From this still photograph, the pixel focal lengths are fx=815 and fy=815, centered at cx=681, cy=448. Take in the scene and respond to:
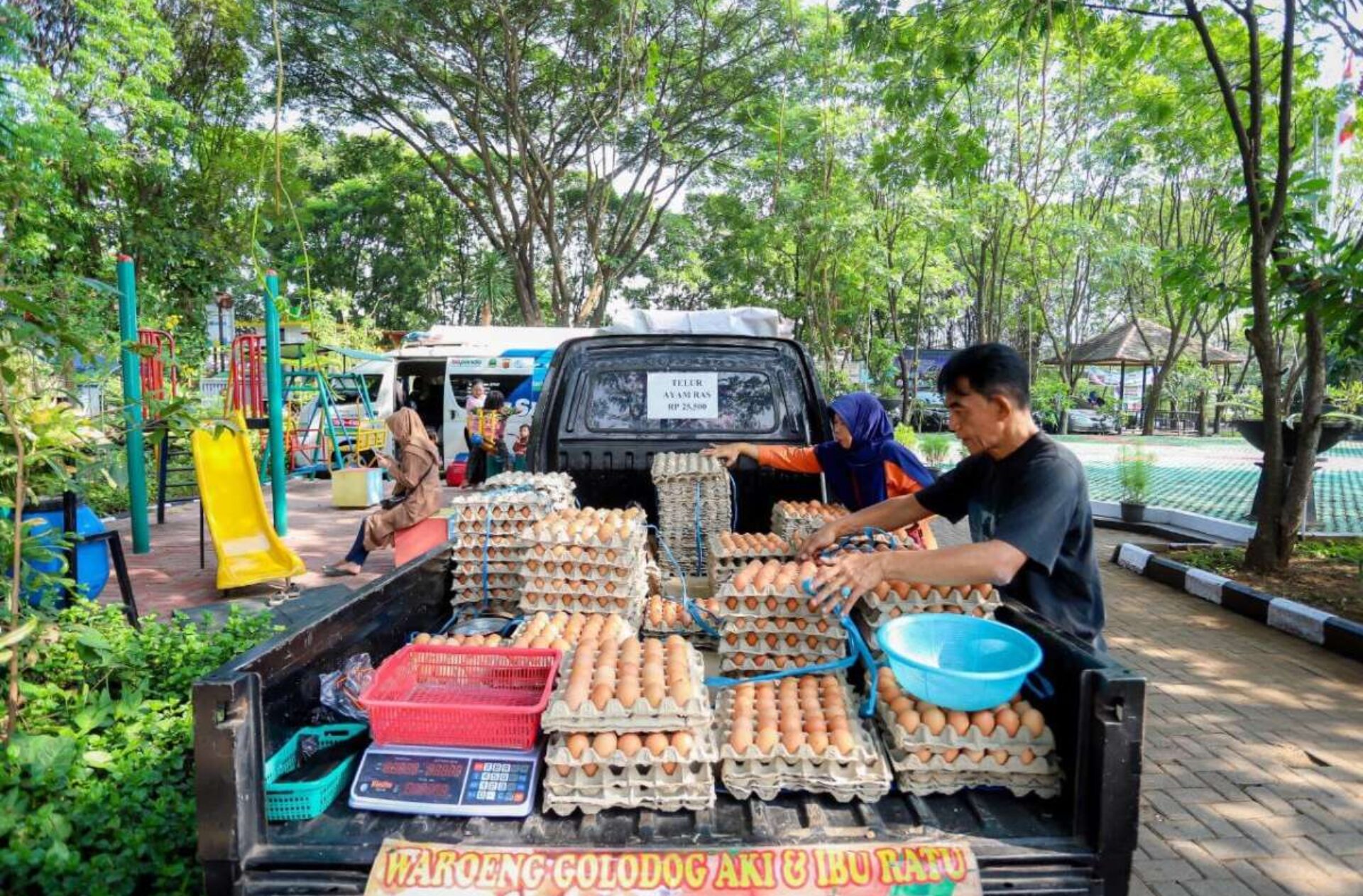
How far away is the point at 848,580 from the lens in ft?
7.81

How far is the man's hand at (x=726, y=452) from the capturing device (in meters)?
4.41

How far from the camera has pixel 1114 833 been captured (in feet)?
5.84

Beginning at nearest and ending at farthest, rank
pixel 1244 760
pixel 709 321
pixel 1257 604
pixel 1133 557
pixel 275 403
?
1. pixel 1244 760
2. pixel 1257 604
3. pixel 1133 557
4. pixel 275 403
5. pixel 709 321

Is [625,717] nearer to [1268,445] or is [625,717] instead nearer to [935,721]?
[935,721]

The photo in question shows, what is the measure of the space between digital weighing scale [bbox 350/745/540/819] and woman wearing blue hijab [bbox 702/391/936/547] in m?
2.59

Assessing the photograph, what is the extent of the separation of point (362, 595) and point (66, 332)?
1881 mm

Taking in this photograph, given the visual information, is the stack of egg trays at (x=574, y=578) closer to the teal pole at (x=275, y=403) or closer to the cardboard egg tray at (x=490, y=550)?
the cardboard egg tray at (x=490, y=550)

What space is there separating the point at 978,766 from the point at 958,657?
0.39m

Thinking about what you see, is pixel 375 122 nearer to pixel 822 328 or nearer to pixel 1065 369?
pixel 822 328

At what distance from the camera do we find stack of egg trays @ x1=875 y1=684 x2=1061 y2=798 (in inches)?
78.2

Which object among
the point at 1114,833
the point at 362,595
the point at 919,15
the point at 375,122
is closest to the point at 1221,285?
the point at 919,15

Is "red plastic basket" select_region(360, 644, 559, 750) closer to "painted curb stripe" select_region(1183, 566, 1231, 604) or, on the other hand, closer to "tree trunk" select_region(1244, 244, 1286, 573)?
"painted curb stripe" select_region(1183, 566, 1231, 604)

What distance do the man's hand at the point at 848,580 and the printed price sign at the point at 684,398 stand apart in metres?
2.39

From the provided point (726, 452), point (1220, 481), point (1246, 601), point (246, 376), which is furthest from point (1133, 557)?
point (246, 376)
